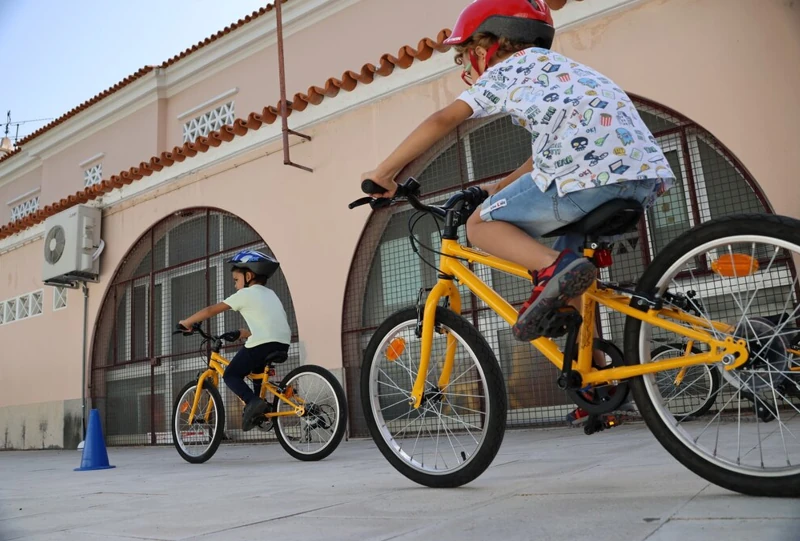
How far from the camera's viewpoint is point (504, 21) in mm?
2266

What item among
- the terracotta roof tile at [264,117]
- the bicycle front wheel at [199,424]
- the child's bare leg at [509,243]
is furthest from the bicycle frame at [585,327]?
the terracotta roof tile at [264,117]

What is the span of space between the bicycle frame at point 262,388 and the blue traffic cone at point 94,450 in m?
0.72

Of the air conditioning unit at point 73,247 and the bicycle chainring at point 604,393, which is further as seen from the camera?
the air conditioning unit at point 73,247

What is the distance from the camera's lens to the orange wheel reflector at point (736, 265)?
2018 mm

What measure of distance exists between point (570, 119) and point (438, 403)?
4.06 feet

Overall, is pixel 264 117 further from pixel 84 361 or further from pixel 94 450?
pixel 84 361

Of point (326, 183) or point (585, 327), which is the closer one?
point (585, 327)

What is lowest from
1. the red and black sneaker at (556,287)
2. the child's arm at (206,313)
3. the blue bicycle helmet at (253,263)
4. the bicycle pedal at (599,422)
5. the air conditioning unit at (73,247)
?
the bicycle pedal at (599,422)

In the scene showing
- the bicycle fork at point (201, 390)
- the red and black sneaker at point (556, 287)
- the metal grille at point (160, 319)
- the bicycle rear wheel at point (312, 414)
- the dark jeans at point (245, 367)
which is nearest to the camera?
the red and black sneaker at point (556, 287)

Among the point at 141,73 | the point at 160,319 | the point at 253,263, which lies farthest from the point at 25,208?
the point at 253,263

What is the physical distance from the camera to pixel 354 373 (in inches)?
255

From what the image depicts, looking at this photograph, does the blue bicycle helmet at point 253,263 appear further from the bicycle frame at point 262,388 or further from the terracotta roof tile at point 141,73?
the terracotta roof tile at point 141,73

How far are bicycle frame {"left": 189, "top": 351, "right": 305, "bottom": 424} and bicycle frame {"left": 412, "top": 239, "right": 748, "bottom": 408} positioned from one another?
234cm

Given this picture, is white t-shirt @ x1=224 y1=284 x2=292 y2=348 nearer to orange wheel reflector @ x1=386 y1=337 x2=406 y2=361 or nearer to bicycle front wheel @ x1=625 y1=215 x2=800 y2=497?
orange wheel reflector @ x1=386 y1=337 x2=406 y2=361
